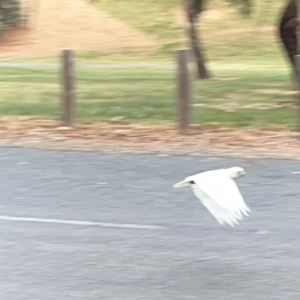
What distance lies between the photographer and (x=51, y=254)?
539 centimetres

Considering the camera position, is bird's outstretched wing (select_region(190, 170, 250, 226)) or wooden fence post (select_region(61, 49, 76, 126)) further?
wooden fence post (select_region(61, 49, 76, 126))

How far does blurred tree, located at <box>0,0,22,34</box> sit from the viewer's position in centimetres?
3557

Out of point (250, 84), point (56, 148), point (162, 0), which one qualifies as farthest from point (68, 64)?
point (162, 0)

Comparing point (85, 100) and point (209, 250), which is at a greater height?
point (209, 250)

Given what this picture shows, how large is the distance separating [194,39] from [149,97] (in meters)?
4.70

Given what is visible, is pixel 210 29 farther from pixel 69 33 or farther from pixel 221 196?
pixel 221 196

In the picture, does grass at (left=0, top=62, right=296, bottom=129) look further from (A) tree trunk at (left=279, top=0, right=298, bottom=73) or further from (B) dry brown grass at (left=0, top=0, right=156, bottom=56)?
(B) dry brown grass at (left=0, top=0, right=156, bottom=56)

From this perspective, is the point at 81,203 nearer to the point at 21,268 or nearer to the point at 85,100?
the point at 21,268

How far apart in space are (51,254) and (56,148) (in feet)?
13.6

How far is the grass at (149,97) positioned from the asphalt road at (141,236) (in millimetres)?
3489

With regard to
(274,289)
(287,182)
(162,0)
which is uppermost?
(274,289)

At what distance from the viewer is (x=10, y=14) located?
1457 inches

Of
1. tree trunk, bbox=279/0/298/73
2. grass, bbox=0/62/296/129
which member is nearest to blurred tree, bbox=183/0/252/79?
grass, bbox=0/62/296/129

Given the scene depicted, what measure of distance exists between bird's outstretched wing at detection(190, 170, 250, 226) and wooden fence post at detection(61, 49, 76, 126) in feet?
18.4
